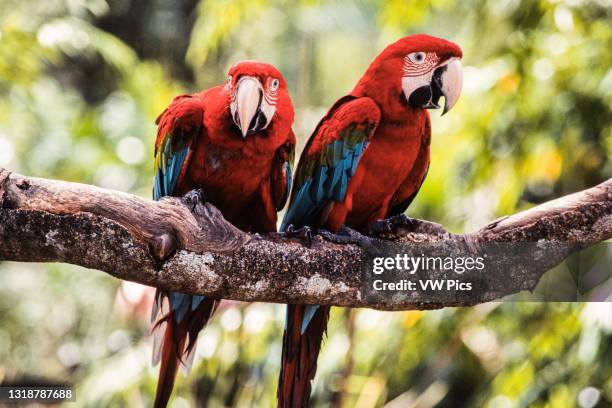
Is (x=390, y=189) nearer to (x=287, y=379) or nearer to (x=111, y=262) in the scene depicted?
(x=287, y=379)

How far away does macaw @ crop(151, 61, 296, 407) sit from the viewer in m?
1.47

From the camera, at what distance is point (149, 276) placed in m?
1.31

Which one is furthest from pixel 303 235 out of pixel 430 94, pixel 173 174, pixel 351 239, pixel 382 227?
pixel 430 94

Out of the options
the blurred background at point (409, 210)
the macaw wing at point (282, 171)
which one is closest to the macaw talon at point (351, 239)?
the macaw wing at point (282, 171)

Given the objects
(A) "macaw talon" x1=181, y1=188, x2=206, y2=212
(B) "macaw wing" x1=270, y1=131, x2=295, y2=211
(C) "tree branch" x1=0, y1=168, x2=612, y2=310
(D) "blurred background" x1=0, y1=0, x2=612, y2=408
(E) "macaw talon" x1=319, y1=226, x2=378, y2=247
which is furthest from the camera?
(D) "blurred background" x1=0, y1=0, x2=612, y2=408

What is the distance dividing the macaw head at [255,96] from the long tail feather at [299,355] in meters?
0.43

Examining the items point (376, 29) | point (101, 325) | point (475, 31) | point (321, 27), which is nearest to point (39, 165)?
point (101, 325)

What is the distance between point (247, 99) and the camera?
142 centimetres

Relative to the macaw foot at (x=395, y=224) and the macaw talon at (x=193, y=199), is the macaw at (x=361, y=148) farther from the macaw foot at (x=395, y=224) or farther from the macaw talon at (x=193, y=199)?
the macaw talon at (x=193, y=199)

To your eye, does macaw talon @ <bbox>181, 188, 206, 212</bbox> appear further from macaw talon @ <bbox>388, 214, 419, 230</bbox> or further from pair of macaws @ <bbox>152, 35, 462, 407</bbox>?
macaw talon @ <bbox>388, 214, 419, 230</bbox>

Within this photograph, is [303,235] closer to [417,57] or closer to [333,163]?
[333,163]

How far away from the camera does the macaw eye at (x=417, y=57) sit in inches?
62.1

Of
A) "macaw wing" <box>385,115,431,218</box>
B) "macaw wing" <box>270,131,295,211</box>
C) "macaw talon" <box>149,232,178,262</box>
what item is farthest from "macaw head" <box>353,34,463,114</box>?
"macaw talon" <box>149,232,178,262</box>

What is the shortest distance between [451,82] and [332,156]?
1.01 ft
